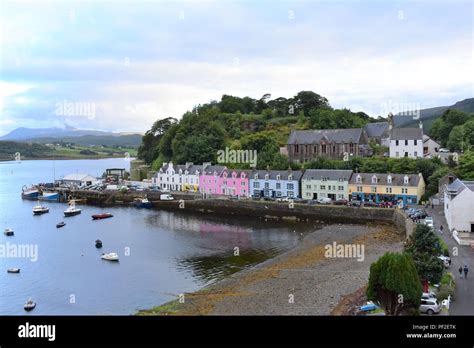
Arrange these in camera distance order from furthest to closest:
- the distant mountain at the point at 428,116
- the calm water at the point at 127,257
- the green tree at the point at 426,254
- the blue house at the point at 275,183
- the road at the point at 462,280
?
the distant mountain at the point at 428,116
the blue house at the point at 275,183
the calm water at the point at 127,257
the green tree at the point at 426,254
the road at the point at 462,280

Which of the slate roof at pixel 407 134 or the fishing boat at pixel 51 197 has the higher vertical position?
the slate roof at pixel 407 134

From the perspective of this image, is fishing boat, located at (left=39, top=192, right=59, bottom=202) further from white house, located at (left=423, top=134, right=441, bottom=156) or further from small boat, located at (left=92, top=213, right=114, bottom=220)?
white house, located at (left=423, top=134, right=441, bottom=156)

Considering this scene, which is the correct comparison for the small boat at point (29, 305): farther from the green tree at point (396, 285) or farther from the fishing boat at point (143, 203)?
the fishing boat at point (143, 203)

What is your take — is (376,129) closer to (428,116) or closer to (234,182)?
(234,182)

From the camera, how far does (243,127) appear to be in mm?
61625

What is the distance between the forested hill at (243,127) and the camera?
4841 cm

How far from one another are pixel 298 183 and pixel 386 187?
7182 mm

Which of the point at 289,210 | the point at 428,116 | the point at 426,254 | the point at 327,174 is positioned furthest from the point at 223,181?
the point at 428,116

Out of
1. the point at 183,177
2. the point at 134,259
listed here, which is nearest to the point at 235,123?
the point at 183,177

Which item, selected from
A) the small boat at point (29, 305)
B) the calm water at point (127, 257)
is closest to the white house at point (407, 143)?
the calm water at point (127, 257)

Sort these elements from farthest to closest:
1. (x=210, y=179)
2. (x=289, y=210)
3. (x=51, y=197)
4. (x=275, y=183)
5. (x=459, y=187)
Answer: (x=51, y=197) → (x=210, y=179) → (x=275, y=183) → (x=289, y=210) → (x=459, y=187)

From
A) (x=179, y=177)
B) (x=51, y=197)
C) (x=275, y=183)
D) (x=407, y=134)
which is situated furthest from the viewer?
(x=51, y=197)

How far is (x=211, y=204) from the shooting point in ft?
129

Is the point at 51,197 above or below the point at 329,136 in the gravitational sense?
below
